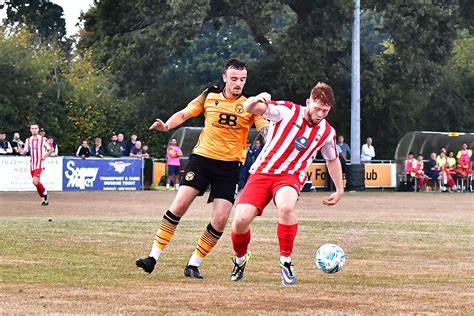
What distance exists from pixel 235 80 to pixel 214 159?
830 mm

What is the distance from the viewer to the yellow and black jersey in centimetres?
1154

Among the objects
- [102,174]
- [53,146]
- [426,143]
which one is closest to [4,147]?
[53,146]

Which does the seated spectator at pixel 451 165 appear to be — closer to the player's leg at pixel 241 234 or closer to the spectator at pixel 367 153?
the spectator at pixel 367 153

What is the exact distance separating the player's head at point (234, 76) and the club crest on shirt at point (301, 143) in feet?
3.02

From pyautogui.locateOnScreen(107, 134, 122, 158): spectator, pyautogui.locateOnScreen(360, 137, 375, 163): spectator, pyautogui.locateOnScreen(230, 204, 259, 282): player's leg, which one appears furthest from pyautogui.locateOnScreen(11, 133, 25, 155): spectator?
pyautogui.locateOnScreen(230, 204, 259, 282): player's leg

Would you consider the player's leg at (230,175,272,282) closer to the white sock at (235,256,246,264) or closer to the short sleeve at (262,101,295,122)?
the white sock at (235,256,246,264)

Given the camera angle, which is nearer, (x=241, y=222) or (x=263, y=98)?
(x=263, y=98)

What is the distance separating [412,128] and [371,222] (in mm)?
33045

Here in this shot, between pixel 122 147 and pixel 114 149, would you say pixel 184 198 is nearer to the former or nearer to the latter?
pixel 114 149

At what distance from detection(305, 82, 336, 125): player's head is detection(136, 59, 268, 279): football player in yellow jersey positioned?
2.78 ft

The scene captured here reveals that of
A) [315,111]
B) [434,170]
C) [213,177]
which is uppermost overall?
[315,111]

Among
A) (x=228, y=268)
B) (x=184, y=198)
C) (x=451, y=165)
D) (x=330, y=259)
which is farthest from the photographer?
(x=451, y=165)

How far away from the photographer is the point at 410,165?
4281cm

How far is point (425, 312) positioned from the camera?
8.99 m
